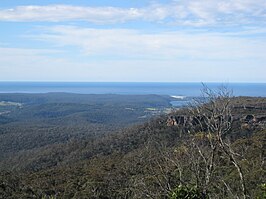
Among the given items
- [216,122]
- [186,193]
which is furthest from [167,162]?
[216,122]

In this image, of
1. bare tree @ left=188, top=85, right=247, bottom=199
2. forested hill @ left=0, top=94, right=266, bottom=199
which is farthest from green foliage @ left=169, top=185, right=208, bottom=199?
bare tree @ left=188, top=85, right=247, bottom=199

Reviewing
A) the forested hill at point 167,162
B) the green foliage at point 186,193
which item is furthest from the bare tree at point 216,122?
the green foliage at point 186,193

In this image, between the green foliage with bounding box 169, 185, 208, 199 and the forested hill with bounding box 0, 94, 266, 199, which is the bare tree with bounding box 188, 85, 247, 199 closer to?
the forested hill with bounding box 0, 94, 266, 199

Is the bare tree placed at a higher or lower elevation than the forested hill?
higher

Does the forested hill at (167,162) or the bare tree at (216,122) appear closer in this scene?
the bare tree at (216,122)

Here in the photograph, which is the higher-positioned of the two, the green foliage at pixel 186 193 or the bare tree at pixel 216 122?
the bare tree at pixel 216 122

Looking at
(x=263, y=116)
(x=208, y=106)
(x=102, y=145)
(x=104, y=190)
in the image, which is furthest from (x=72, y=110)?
(x=208, y=106)

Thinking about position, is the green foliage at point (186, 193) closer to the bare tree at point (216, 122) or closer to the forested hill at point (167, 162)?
the forested hill at point (167, 162)

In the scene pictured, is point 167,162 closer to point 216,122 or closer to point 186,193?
point 186,193
